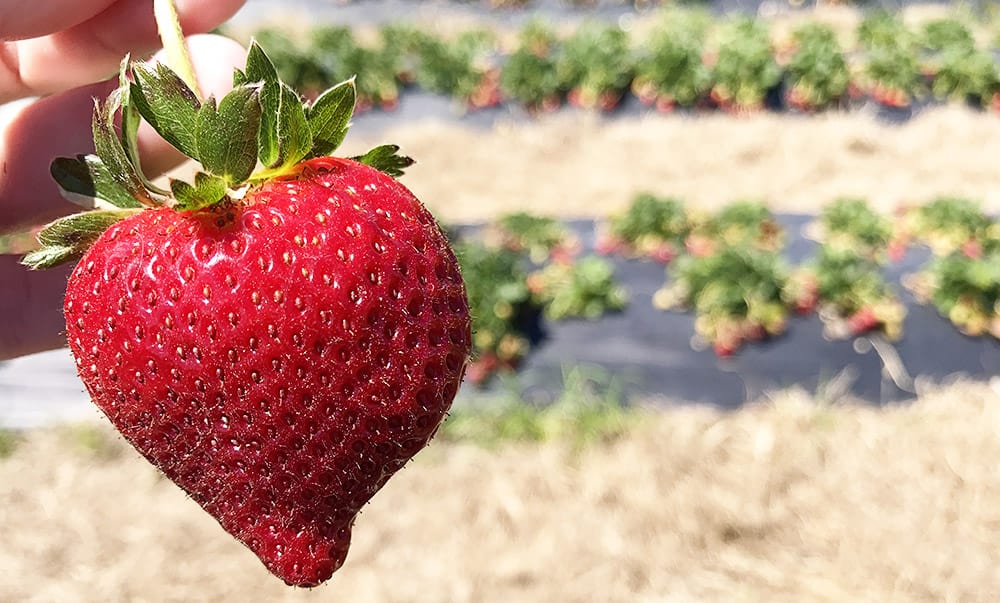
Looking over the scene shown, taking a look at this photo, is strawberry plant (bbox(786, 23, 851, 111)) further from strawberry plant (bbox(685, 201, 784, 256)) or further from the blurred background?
strawberry plant (bbox(685, 201, 784, 256))

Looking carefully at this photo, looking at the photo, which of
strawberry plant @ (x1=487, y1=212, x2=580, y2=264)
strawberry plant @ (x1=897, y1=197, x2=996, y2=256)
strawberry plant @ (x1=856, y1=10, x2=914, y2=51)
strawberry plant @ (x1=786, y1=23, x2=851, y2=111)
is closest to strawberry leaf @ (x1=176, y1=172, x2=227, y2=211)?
strawberry plant @ (x1=487, y1=212, x2=580, y2=264)

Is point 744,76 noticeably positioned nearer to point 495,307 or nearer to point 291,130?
point 495,307

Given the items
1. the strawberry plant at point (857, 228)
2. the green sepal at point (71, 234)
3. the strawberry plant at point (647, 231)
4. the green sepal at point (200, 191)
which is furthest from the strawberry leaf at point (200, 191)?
the strawberry plant at point (857, 228)

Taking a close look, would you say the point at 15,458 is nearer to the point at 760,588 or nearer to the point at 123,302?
the point at 760,588

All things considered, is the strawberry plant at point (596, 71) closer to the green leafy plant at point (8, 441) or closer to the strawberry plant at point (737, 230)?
the strawberry plant at point (737, 230)

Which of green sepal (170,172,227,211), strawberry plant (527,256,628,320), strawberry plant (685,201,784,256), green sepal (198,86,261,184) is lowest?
strawberry plant (685,201,784,256)

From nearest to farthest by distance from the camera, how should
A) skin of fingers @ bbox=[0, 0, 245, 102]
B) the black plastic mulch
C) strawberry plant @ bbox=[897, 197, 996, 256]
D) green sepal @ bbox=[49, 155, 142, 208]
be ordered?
1. green sepal @ bbox=[49, 155, 142, 208]
2. skin of fingers @ bbox=[0, 0, 245, 102]
3. the black plastic mulch
4. strawberry plant @ bbox=[897, 197, 996, 256]

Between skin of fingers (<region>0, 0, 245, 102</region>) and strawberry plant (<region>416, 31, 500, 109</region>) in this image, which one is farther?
strawberry plant (<region>416, 31, 500, 109</region>)

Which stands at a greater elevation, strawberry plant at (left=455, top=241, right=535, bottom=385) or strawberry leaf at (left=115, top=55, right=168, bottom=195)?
strawberry leaf at (left=115, top=55, right=168, bottom=195)
